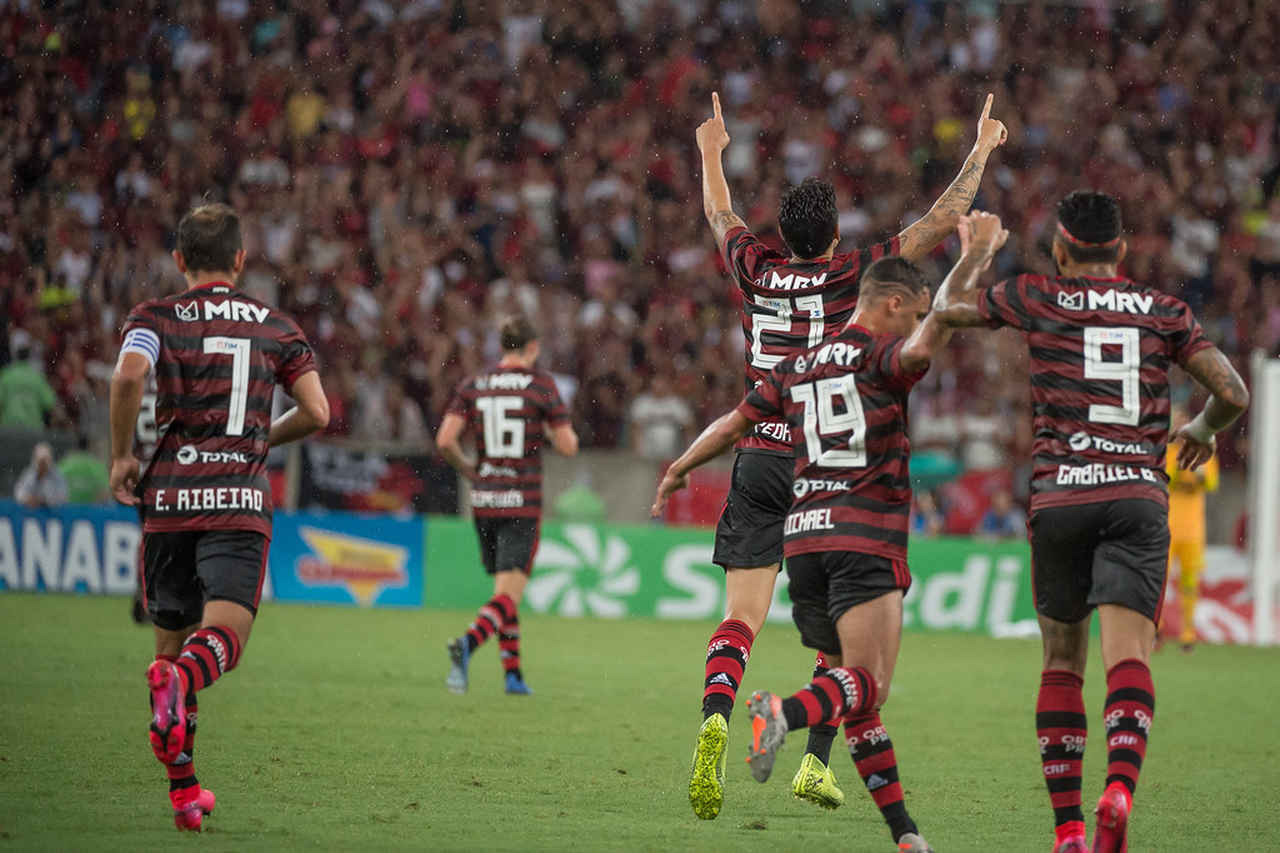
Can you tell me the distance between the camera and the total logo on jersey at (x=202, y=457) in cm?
655

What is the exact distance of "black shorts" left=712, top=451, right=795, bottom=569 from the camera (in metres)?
7.44

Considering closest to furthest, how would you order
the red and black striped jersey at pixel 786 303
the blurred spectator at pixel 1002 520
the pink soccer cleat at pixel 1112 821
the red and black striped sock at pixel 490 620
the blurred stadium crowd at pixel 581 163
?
1. the pink soccer cleat at pixel 1112 821
2. the red and black striped jersey at pixel 786 303
3. the red and black striped sock at pixel 490 620
4. the blurred spectator at pixel 1002 520
5. the blurred stadium crowd at pixel 581 163

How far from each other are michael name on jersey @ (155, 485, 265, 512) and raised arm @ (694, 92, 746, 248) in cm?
244

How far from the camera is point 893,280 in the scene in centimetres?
620

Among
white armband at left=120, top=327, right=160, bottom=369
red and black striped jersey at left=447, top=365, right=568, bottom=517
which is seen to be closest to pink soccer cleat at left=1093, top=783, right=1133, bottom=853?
white armband at left=120, top=327, right=160, bottom=369

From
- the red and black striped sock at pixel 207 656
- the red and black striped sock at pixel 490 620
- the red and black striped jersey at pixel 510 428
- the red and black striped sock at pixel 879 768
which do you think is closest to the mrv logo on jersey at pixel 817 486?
the red and black striped sock at pixel 879 768

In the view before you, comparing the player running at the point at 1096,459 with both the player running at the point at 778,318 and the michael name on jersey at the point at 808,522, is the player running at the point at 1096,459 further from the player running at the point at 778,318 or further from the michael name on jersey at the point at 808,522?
the player running at the point at 778,318

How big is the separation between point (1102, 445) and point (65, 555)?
15209mm

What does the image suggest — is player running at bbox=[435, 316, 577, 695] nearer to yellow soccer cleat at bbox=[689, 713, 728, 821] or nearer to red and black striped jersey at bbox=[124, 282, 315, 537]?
red and black striped jersey at bbox=[124, 282, 315, 537]

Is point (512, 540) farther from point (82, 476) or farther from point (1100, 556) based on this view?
point (82, 476)

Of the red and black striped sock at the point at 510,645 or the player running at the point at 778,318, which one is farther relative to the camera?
the red and black striped sock at the point at 510,645

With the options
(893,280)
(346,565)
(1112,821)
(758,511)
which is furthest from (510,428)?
(346,565)

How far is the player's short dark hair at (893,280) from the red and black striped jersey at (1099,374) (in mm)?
235

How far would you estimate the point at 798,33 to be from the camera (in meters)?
26.4
